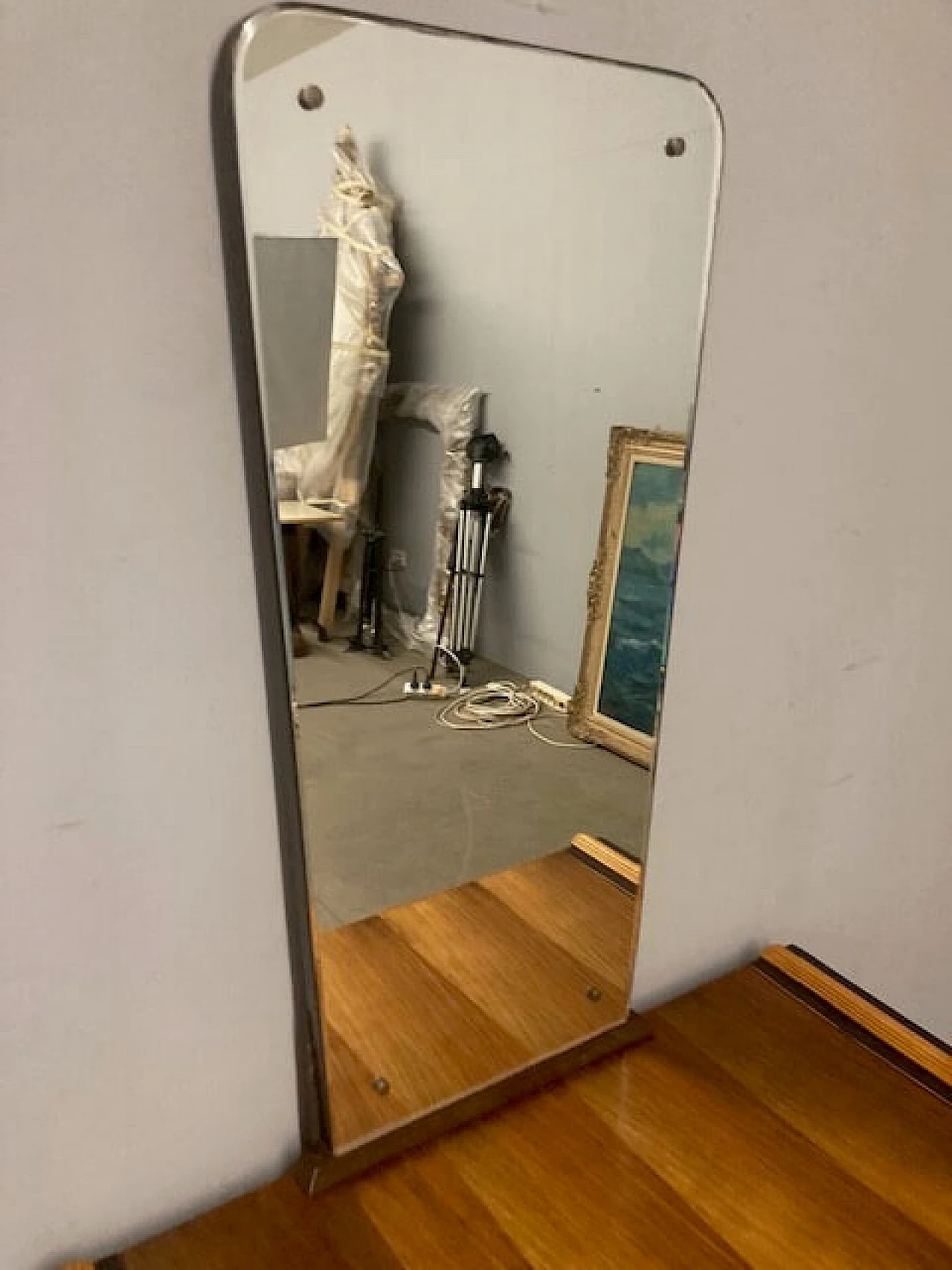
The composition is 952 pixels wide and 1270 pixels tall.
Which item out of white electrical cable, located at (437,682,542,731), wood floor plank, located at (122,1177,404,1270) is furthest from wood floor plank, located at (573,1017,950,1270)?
white electrical cable, located at (437,682,542,731)

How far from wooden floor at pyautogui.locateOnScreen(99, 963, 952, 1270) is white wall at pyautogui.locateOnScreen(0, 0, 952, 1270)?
8cm

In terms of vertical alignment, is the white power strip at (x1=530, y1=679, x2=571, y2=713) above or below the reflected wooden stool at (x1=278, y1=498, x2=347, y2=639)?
below

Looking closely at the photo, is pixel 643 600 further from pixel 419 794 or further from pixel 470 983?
pixel 470 983

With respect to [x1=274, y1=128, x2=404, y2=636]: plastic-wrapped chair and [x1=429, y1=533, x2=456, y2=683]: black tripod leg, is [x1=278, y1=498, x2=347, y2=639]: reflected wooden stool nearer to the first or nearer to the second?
[x1=274, y1=128, x2=404, y2=636]: plastic-wrapped chair

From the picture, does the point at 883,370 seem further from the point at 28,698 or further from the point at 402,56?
the point at 28,698

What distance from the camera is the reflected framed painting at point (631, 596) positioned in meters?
0.80

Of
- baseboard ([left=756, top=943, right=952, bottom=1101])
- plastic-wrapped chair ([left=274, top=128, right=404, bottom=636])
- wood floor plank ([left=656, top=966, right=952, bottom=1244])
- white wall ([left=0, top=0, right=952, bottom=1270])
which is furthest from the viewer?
baseboard ([left=756, top=943, right=952, bottom=1101])

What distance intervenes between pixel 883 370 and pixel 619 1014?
642 mm

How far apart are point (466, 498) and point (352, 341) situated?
165 mm

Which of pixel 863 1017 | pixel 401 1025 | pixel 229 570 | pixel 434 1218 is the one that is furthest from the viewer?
pixel 863 1017

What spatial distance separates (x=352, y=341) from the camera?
0.67 meters

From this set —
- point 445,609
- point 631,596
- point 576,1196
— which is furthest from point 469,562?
point 576,1196

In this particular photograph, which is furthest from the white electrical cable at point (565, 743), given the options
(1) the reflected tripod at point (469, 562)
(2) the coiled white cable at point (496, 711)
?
(1) the reflected tripod at point (469, 562)

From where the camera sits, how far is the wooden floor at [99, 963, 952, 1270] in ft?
2.30
